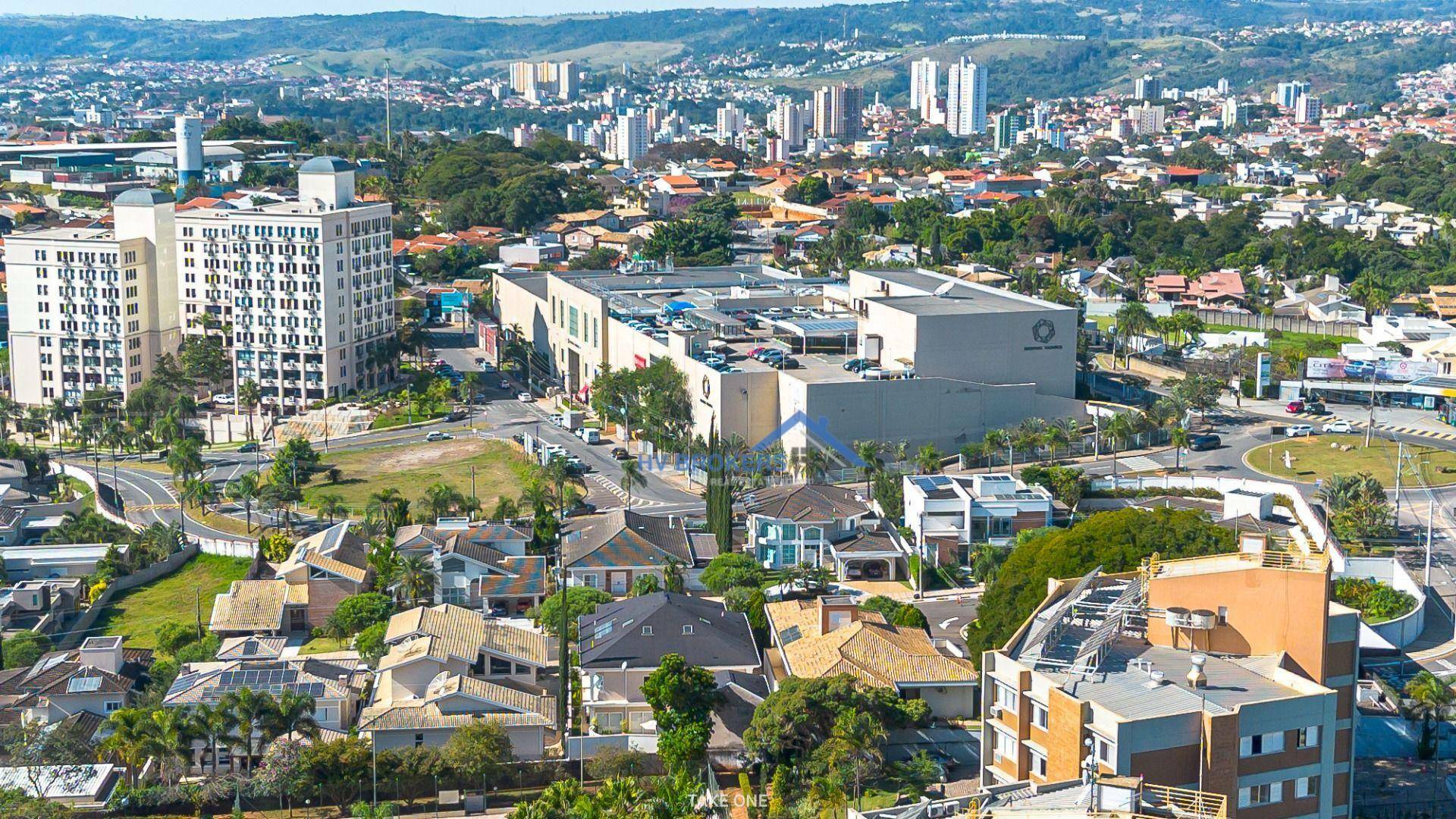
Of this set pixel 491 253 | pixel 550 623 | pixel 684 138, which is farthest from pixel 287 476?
pixel 684 138

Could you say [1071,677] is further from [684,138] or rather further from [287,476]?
[684,138]

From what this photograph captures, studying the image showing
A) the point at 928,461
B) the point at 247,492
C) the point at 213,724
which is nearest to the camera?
the point at 213,724

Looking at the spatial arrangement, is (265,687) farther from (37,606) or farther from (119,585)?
(119,585)

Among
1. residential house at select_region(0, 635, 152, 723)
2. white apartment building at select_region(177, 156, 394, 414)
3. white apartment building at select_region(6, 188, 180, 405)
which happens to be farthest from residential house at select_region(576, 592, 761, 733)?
white apartment building at select_region(6, 188, 180, 405)

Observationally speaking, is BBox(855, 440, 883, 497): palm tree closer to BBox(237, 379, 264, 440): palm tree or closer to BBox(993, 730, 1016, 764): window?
BBox(237, 379, 264, 440): palm tree

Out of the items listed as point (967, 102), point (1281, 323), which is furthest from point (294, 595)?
point (967, 102)

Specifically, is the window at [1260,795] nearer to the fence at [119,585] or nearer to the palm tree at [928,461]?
the fence at [119,585]
